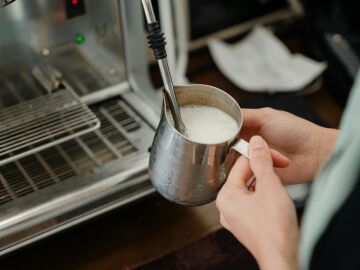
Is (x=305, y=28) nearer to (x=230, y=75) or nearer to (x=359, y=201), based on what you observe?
(x=230, y=75)

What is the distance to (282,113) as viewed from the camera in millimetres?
635

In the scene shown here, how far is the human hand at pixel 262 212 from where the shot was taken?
46 cm

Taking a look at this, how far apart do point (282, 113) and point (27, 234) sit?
327mm

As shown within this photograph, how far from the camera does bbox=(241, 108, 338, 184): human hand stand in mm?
633

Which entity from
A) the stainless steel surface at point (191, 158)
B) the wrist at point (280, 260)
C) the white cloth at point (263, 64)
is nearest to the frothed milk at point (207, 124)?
the stainless steel surface at point (191, 158)

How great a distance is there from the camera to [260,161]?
0.50 m

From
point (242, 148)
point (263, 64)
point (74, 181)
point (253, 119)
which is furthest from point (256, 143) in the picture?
point (263, 64)

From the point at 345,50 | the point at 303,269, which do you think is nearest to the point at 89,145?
the point at 303,269

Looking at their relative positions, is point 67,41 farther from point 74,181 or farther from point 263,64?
point 263,64

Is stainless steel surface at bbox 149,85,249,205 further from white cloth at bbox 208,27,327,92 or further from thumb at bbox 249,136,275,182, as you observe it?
white cloth at bbox 208,27,327,92

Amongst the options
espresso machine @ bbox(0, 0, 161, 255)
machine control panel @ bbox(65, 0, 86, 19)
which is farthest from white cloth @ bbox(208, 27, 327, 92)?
machine control panel @ bbox(65, 0, 86, 19)

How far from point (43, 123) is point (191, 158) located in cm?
30

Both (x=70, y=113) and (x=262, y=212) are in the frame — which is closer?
(x=262, y=212)

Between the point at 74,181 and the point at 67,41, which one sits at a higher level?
the point at 67,41
